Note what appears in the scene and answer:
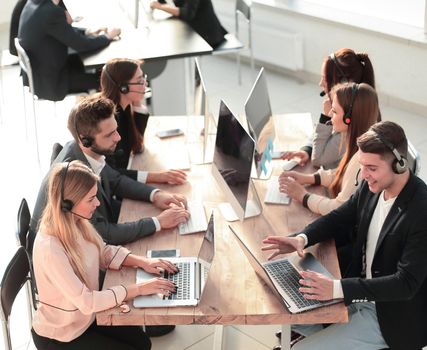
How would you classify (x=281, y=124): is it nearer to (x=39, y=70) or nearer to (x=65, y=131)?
(x=39, y=70)

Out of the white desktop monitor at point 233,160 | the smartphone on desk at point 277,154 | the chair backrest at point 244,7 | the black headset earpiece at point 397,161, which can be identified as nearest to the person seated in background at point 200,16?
the chair backrest at point 244,7

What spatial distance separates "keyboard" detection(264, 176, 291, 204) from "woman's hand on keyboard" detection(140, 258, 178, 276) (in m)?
0.68

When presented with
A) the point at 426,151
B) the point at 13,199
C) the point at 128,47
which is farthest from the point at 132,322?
the point at 426,151

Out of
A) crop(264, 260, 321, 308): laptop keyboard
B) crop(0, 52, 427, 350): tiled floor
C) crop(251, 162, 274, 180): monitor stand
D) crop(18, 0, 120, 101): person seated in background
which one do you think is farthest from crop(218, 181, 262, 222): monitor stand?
crop(18, 0, 120, 101): person seated in background

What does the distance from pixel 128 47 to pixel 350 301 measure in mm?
3064

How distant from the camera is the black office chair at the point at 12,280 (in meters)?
3.04

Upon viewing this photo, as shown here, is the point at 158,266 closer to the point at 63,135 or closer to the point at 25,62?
the point at 25,62

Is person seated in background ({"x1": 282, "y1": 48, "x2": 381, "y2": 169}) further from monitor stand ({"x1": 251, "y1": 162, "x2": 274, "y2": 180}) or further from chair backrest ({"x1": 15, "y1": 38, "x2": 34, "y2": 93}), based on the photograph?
chair backrest ({"x1": 15, "y1": 38, "x2": 34, "y2": 93})

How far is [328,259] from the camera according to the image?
122 inches

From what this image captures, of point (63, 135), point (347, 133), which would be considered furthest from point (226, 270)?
point (63, 135)

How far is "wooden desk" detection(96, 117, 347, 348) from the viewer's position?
2811mm

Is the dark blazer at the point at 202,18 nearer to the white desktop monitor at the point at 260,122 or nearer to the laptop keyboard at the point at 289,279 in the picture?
the white desktop monitor at the point at 260,122

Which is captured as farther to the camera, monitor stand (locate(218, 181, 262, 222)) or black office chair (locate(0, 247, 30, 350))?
monitor stand (locate(218, 181, 262, 222))

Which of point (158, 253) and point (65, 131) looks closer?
point (158, 253)
